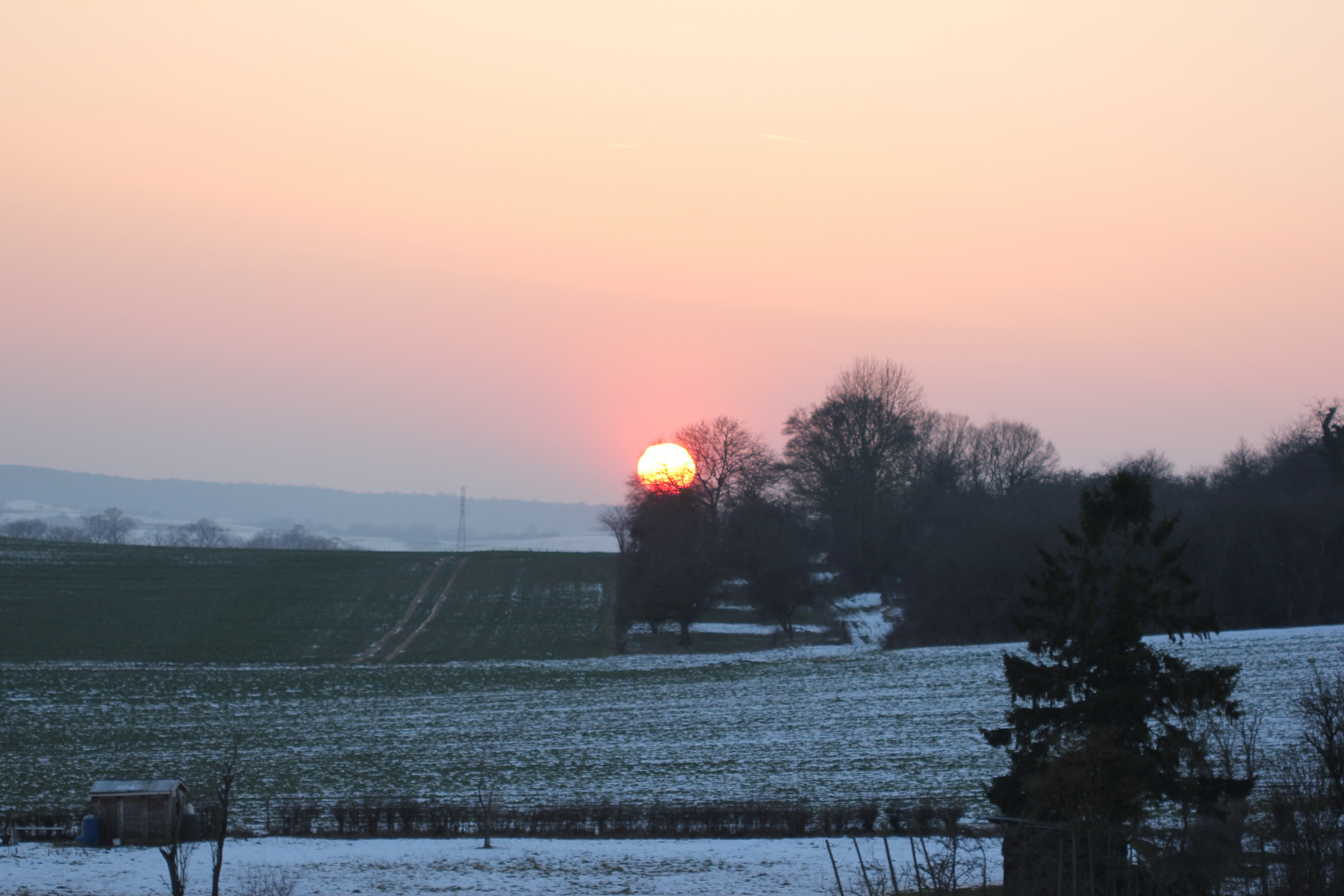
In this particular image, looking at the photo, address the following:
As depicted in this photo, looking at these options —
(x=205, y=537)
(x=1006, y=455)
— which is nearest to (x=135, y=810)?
(x=1006, y=455)

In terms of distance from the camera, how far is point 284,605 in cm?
5800

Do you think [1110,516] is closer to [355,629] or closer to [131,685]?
[131,685]

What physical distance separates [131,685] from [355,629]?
51.0ft

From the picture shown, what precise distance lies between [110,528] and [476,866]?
16558 centimetres

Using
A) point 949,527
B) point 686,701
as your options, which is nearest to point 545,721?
point 686,701

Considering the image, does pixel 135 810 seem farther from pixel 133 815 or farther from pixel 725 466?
pixel 725 466

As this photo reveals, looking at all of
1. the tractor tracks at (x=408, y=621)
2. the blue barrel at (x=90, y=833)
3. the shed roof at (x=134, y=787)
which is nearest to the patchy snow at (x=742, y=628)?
the tractor tracks at (x=408, y=621)

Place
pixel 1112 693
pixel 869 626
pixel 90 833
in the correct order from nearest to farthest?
pixel 1112 693
pixel 90 833
pixel 869 626

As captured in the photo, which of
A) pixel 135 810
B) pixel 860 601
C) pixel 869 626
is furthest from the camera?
pixel 860 601

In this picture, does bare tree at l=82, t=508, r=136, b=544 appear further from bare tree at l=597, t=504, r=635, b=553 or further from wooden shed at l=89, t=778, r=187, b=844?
wooden shed at l=89, t=778, r=187, b=844

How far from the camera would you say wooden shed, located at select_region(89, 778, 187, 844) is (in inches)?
811

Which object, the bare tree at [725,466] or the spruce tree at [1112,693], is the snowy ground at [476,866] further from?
the bare tree at [725,466]

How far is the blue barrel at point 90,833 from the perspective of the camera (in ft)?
66.9

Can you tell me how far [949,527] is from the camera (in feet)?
198
